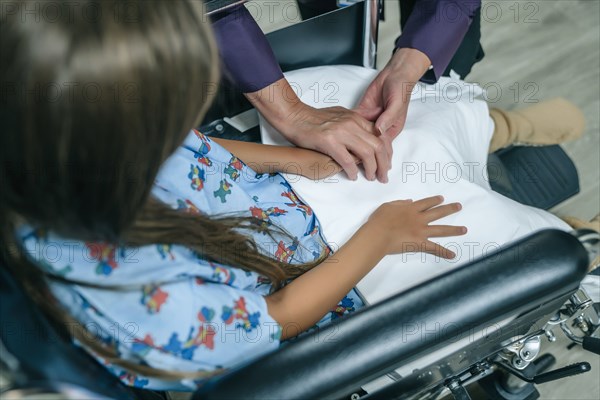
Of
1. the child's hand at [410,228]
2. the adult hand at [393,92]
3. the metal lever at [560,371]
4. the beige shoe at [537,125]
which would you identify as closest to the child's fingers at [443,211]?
the child's hand at [410,228]

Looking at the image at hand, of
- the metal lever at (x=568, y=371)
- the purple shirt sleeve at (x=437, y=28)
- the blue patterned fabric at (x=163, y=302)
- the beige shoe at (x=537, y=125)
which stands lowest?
the metal lever at (x=568, y=371)

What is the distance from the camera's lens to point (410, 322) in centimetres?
52

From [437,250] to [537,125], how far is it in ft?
1.81

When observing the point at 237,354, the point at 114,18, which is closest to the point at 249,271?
the point at 237,354

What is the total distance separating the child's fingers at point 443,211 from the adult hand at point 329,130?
85 mm

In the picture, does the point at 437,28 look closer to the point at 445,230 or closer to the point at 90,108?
the point at 445,230

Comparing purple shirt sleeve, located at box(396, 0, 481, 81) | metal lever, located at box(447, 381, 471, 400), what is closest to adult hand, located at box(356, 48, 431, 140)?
purple shirt sleeve, located at box(396, 0, 481, 81)

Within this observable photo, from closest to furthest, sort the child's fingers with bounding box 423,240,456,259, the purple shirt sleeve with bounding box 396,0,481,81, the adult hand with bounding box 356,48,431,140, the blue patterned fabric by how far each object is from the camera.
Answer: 1. the blue patterned fabric
2. the child's fingers with bounding box 423,240,456,259
3. the adult hand with bounding box 356,48,431,140
4. the purple shirt sleeve with bounding box 396,0,481,81

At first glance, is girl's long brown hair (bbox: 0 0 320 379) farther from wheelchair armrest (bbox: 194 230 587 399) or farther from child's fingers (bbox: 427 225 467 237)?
child's fingers (bbox: 427 225 467 237)

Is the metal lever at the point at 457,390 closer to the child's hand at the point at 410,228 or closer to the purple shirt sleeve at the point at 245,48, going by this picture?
the child's hand at the point at 410,228

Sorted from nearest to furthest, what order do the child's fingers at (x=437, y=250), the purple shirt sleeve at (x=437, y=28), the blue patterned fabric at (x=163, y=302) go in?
the blue patterned fabric at (x=163, y=302) < the child's fingers at (x=437, y=250) < the purple shirt sleeve at (x=437, y=28)

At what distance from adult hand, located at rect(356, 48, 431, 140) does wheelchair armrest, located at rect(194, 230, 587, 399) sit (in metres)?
0.38

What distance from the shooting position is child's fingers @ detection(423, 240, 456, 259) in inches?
31.3

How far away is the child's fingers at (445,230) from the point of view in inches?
31.9
